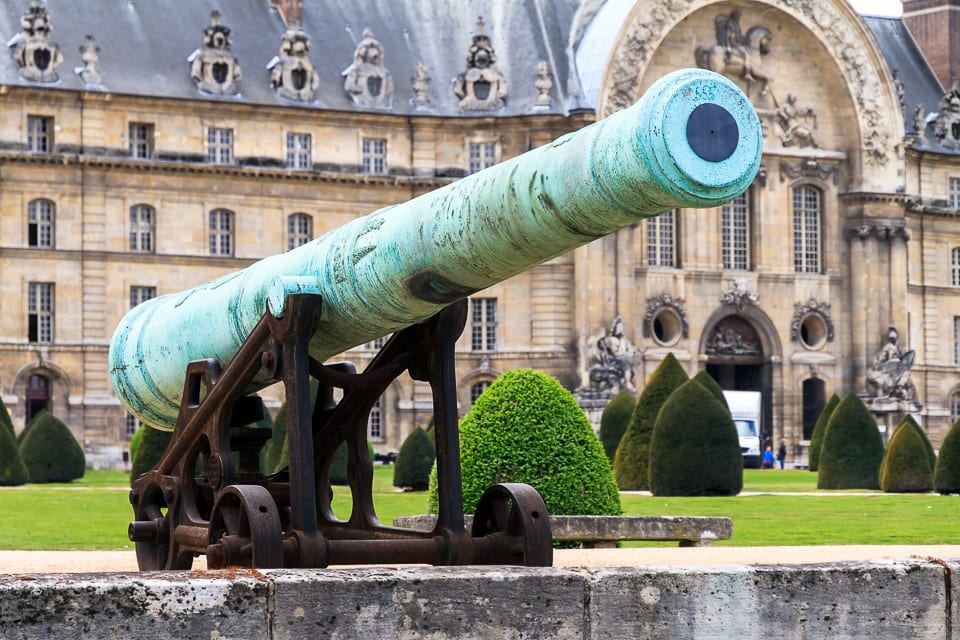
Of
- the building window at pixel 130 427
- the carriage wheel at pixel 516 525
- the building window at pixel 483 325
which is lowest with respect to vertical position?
the building window at pixel 130 427

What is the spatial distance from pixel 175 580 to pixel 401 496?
24734 mm

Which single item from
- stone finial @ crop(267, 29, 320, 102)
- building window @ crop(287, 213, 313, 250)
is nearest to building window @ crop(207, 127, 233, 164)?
stone finial @ crop(267, 29, 320, 102)

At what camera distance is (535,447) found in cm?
1917

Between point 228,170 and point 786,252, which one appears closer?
point 228,170

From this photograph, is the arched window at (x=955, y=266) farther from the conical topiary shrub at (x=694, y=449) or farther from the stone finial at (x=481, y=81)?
the conical topiary shrub at (x=694, y=449)

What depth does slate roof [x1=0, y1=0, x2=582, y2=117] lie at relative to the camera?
53613mm

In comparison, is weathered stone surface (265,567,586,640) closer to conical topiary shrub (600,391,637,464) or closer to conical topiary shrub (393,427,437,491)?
conical topiary shrub (393,427,437,491)

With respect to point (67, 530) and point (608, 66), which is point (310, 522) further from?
point (608, 66)

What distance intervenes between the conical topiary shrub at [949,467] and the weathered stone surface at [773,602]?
23835 mm

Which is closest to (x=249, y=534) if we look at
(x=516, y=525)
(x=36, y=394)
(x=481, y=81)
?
(x=516, y=525)

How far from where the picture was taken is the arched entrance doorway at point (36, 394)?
52406mm

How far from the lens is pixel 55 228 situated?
5275 cm

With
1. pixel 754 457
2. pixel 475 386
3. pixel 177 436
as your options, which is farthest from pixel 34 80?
pixel 177 436

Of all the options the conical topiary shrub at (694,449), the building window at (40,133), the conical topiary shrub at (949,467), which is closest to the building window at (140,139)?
the building window at (40,133)
